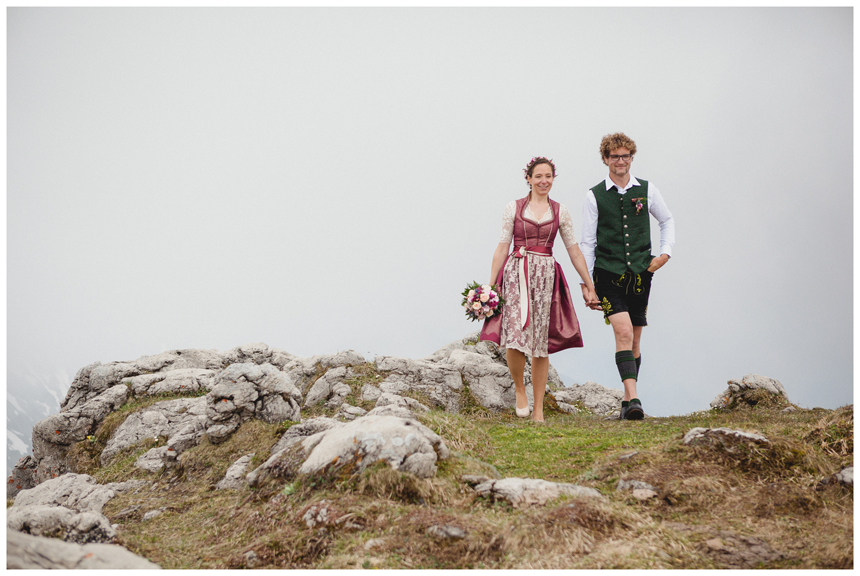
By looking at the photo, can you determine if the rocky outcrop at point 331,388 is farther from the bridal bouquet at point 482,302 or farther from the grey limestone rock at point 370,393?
the bridal bouquet at point 482,302

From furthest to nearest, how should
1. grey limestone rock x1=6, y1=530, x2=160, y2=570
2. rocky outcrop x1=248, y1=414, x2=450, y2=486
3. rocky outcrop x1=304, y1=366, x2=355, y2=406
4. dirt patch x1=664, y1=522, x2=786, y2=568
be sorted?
rocky outcrop x1=304, y1=366, x2=355, y2=406, rocky outcrop x1=248, y1=414, x2=450, y2=486, dirt patch x1=664, y1=522, x2=786, y2=568, grey limestone rock x1=6, y1=530, x2=160, y2=570

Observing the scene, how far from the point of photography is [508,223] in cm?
784

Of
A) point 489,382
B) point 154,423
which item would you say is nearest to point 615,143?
point 489,382

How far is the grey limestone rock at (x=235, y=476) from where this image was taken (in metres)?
5.32

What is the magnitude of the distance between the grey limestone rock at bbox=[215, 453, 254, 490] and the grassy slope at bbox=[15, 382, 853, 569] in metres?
0.15

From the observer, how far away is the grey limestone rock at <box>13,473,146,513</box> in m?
5.79

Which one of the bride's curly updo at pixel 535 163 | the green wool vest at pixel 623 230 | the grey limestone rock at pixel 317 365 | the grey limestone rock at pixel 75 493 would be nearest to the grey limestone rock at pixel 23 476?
the grey limestone rock at pixel 75 493

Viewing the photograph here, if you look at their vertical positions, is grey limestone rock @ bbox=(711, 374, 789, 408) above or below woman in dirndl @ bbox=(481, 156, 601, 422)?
below

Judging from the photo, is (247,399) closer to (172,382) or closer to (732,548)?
(172,382)

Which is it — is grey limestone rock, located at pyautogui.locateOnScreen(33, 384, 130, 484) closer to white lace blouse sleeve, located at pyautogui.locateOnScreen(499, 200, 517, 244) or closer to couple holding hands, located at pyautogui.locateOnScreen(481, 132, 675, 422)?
couple holding hands, located at pyautogui.locateOnScreen(481, 132, 675, 422)


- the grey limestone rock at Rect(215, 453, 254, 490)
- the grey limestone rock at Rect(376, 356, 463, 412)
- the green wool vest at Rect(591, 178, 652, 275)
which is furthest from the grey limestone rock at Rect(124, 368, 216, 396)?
the green wool vest at Rect(591, 178, 652, 275)

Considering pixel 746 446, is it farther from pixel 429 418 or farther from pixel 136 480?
pixel 136 480

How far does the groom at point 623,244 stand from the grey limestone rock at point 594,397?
9.47 feet

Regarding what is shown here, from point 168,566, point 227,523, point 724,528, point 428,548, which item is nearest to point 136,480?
point 227,523
